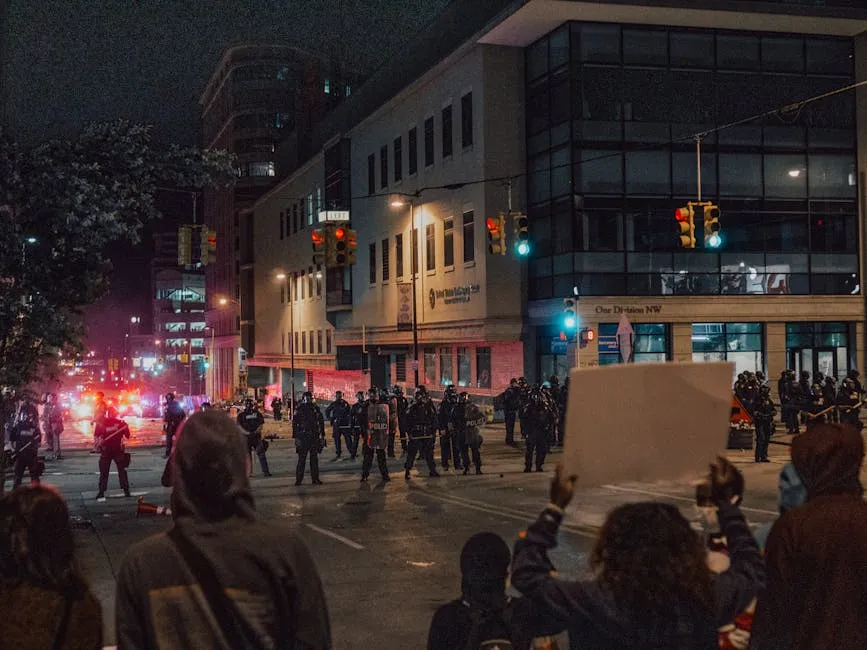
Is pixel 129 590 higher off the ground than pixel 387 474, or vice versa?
pixel 129 590

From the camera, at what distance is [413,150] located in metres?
43.7

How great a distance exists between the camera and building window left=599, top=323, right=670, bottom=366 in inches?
1363

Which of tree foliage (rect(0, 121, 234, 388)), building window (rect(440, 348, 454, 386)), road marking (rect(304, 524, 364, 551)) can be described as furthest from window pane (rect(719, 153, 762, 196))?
tree foliage (rect(0, 121, 234, 388))

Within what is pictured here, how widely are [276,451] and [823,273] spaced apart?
2109 cm

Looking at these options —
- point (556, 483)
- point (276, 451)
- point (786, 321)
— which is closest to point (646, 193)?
point (786, 321)

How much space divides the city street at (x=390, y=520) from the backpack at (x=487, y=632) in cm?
104

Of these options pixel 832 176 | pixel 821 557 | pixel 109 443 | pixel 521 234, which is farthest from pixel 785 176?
pixel 821 557

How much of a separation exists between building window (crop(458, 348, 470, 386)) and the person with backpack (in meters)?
36.7

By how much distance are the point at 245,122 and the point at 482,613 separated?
96.5m

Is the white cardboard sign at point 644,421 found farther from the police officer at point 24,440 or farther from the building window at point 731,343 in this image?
the building window at point 731,343

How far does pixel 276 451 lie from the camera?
97.1 feet

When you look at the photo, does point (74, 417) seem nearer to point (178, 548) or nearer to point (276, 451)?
point (276, 451)

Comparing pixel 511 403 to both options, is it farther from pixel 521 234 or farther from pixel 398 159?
pixel 398 159

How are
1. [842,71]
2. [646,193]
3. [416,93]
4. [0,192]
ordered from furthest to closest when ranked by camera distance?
[416,93]
[842,71]
[646,193]
[0,192]
